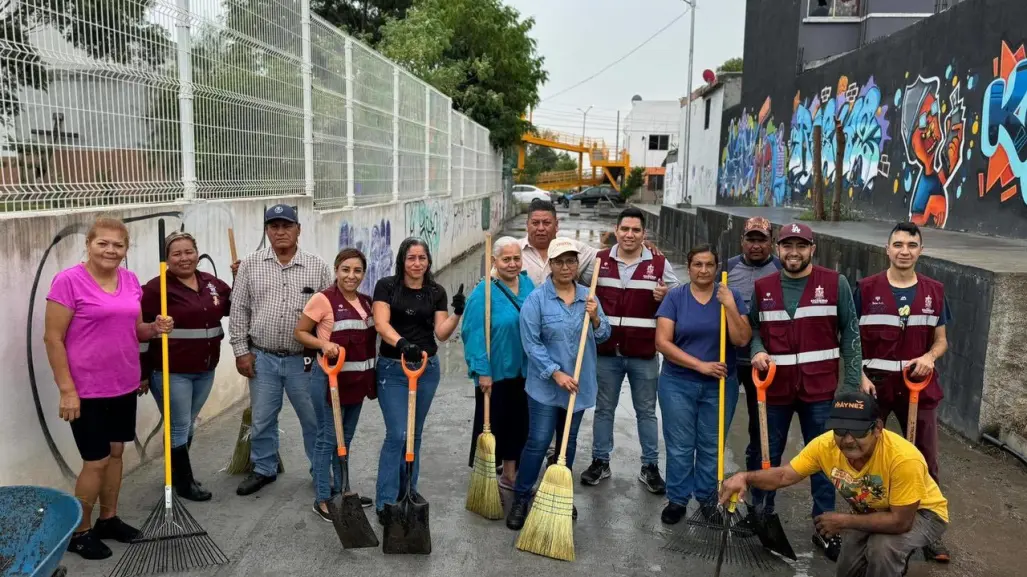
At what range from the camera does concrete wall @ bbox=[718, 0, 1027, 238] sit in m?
9.35

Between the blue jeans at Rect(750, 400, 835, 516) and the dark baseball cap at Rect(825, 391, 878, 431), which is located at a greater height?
the dark baseball cap at Rect(825, 391, 878, 431)

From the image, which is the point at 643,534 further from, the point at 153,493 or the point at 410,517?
the point at 153,493

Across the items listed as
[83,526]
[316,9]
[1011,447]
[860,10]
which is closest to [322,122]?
[83,526]

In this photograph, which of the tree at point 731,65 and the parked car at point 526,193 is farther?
the tree at point 731,65

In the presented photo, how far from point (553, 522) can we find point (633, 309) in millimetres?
1496

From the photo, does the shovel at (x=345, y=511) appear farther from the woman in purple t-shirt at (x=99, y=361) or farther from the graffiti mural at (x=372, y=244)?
the graffiti mural at (x=372, y=244)

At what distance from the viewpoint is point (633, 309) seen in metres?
4.93

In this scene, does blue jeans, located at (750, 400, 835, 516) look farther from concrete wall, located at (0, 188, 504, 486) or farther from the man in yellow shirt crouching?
concrete wall, located at (0, 188, 504, 486)

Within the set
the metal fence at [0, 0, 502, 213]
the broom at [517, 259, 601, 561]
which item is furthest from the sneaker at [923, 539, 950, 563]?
the metal fence at [0, 0, 502, 213]

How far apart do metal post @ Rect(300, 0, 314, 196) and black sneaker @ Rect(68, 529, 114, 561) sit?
4965 mm

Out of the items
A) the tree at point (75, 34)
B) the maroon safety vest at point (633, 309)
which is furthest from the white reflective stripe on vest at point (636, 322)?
the tree at point (75, 34)

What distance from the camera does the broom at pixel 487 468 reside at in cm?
454

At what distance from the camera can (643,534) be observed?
442 centimetres

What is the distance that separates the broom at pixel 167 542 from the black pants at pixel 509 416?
168cm
